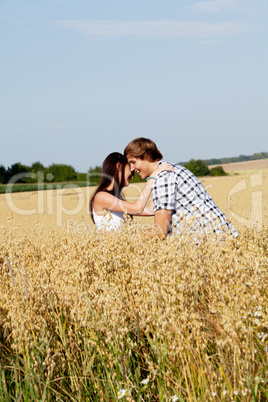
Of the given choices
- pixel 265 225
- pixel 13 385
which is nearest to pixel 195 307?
pixel 13 385

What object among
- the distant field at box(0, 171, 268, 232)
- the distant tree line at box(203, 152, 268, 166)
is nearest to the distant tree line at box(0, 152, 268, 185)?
the distant tree line at box(203, 152, 268, 166)

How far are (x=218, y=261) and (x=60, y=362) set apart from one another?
1057mm

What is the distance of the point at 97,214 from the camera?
520cm

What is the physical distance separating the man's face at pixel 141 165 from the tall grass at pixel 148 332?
1668 millimetres

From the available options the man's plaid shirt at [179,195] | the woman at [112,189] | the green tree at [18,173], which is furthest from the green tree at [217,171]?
the man's plaid shirt at [179,195]

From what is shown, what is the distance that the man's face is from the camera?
471 centimetres

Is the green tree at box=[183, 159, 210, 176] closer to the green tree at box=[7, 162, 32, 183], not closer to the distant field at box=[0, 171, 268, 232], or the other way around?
the green tree at box=[7, 162, 32, 183]

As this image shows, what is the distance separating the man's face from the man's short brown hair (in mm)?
43

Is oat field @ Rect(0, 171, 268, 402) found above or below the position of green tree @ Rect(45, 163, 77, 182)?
below

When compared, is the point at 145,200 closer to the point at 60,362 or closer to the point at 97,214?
the point at 97,214

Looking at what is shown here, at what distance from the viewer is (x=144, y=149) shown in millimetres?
4637

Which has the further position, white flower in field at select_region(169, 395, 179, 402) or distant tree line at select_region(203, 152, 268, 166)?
distant tree line at select_region(203, 152, 268, 166)

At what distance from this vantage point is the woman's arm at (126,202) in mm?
4574

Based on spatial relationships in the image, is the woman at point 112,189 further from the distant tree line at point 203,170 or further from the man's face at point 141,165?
the distant tree line at point 203,170
